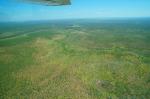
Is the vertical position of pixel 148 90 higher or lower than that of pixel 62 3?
lower

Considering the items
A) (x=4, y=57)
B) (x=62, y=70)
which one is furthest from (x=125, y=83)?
(x=4, y=57)

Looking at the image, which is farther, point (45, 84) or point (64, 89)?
point (45, 84)

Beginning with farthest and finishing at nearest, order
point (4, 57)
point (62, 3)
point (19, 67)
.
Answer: point (4, 57) < point (19, 67) < point (62, 3)

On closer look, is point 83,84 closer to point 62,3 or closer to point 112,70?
point 112,70

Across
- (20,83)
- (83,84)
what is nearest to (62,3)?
(83,84)

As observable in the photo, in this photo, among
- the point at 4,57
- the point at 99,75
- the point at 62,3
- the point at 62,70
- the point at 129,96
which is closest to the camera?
the point at 62,3

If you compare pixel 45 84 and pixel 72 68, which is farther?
pixel 72 68

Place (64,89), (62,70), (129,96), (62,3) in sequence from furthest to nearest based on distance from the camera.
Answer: (62,70) → (64,89) → (129,96) → (62,3)

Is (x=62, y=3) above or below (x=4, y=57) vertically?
above

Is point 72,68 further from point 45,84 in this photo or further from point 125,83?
point 125,83
